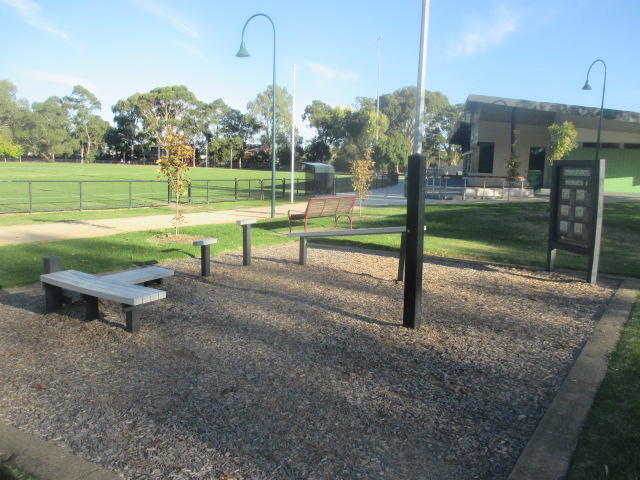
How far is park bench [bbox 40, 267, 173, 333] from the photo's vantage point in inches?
198

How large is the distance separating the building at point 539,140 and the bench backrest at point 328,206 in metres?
22.3

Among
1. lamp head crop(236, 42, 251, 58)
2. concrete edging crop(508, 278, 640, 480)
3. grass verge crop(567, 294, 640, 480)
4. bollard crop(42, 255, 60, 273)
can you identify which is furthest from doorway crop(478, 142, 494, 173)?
bollard crop(42, 255, 60, 273)

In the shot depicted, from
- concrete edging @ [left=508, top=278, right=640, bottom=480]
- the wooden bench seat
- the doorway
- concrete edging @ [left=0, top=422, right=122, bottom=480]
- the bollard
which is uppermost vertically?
the doorway

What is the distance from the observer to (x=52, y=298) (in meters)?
5.91

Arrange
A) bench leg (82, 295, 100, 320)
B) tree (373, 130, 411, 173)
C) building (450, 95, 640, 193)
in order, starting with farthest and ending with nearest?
tree (373, 130, 411, 173), building (450, 95, 640, 193), bench leg (82, 295, 100, 320)

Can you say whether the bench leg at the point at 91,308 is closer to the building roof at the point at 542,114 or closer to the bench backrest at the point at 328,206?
the bench backrest at the point at 328,206

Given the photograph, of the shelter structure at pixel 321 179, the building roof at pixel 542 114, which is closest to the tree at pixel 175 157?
the shelter structure at pixel 321 179

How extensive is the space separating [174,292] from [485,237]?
862cm

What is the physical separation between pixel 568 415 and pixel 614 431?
0.32 metres

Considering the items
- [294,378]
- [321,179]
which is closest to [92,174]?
[321,179]

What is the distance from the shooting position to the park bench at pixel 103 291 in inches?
198

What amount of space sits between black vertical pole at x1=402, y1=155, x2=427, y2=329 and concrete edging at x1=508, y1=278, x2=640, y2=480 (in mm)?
1616

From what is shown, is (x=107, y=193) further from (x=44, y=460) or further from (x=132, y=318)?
(x=44, y=460)

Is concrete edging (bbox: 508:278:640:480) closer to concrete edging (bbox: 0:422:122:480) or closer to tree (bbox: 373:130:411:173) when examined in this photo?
concrete edging (bbox: 0:422:122:480)
